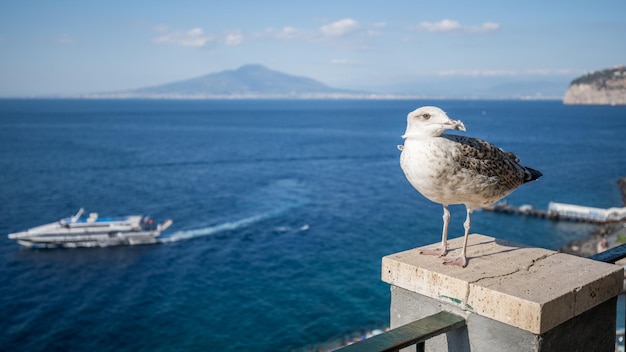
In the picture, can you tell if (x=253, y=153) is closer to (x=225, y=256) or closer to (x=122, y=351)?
(x=225, y=256)

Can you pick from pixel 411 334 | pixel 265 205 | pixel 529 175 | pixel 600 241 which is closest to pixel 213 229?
pixel 265 205

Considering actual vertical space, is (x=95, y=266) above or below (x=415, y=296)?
below

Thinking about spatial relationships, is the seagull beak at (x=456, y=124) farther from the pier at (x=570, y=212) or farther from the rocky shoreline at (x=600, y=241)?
the pier at (x=570, y=212)

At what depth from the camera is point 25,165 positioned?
84.9m

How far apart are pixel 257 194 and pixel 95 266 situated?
24525mm

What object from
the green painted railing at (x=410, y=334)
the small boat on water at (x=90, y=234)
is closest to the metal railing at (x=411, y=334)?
the green painted railing at (x=410, y=334)

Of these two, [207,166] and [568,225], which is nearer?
[568,225]

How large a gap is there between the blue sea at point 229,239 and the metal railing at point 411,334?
26.6m

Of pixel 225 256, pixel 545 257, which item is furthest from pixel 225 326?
pixel 545 257

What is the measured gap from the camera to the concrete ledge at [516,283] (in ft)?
9.27

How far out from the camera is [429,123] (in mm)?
3676

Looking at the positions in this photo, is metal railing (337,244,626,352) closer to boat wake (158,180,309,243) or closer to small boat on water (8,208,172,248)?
boat wake (158,180,309,243)

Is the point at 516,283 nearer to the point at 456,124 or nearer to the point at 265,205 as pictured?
the point at 456,124

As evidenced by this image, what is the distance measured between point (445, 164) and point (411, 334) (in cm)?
140
